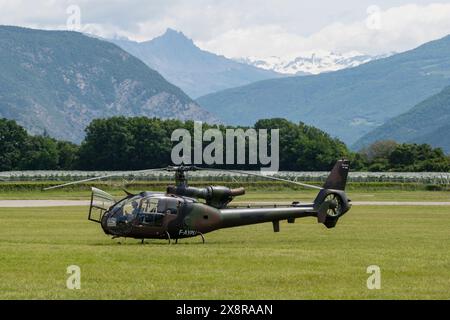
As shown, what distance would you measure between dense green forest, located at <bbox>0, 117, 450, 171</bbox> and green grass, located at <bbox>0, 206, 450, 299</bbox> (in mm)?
137162

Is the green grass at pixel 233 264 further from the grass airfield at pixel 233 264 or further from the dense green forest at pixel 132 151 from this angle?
the dense green forest at pixel 132 151

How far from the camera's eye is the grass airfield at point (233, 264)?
909 inches

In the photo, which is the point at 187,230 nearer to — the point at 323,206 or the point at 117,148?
the point at 323,206

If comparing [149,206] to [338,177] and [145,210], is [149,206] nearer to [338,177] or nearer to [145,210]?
[145,210]

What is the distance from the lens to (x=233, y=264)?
28766 millimetres

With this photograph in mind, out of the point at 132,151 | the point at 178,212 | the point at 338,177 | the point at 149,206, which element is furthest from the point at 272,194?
the point at 132,151

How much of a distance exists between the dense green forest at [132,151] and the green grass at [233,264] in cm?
13716

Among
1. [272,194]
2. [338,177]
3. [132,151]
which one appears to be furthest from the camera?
[132,151]

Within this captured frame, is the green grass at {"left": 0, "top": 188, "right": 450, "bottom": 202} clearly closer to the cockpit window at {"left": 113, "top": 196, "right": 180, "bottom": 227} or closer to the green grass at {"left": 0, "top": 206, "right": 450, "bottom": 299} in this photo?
the green grass at {"left": 0, "top": 206, "right": 450, "bottom": 299}

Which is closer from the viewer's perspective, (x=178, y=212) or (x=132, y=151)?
(x=178, y=212)

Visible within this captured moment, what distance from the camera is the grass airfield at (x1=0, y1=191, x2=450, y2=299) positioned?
2308cm

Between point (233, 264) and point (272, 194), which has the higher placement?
point (272, 194)

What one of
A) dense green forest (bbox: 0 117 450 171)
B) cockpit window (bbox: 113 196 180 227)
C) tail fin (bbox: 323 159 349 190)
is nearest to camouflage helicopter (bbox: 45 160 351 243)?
cockpit window (bbox: 113 196 180 227)
